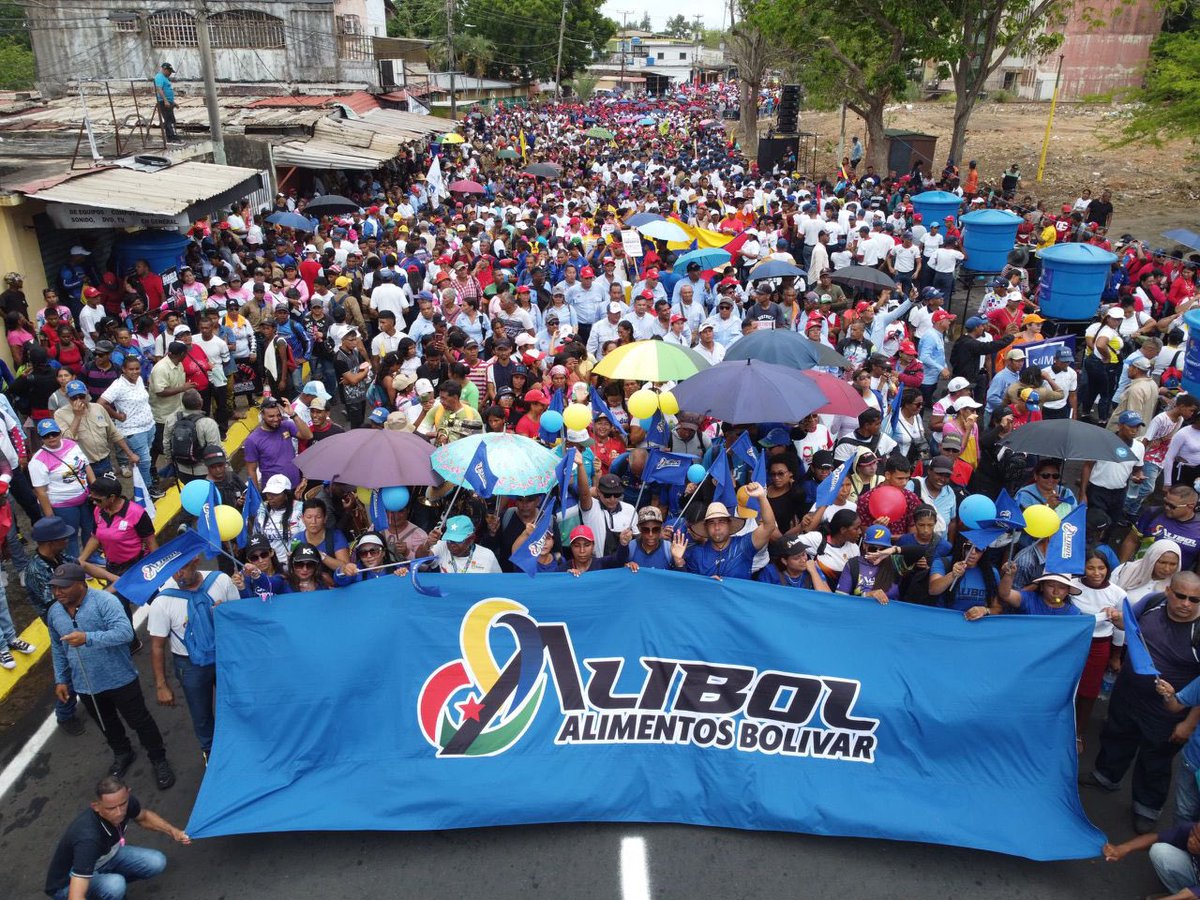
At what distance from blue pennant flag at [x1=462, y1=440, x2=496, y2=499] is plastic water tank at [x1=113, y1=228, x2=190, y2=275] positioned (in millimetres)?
10741

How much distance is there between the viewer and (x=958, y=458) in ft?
24.5

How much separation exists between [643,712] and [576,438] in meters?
2.63

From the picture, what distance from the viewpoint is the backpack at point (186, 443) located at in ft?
24.8

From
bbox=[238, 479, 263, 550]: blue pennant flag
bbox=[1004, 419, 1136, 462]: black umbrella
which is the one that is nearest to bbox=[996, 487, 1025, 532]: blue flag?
bbox=[1004, 419, 1136, 462]: black umbrella

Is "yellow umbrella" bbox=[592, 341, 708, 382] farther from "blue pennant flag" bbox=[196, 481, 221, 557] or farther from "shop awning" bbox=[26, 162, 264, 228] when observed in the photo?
"shop awning" bbox=[26, 162, 264, 228]

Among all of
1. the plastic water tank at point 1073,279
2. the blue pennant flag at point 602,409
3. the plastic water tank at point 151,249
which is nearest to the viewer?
the blue pennant flag at point 602,409

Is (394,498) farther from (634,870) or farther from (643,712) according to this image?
(634,870)

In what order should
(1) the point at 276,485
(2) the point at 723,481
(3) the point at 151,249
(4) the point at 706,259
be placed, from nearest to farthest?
(1) the point at 276,485 < (2) the point at 723,481 < (4) the point at 706,259 < (3) the point at 151,249

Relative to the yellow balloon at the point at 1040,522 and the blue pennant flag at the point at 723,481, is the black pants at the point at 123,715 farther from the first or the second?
the yellow balloon at the point at 1040,522

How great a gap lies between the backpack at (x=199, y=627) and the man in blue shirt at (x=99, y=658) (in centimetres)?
37

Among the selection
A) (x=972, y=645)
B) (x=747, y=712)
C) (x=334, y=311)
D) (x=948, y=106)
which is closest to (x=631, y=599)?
(x=747, y=712)

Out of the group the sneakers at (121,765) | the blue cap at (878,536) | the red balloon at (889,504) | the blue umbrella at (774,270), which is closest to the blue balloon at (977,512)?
the blue cap at (878,536)

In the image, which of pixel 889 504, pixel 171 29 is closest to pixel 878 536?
pixel 889 504

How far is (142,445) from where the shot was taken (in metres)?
8.59
